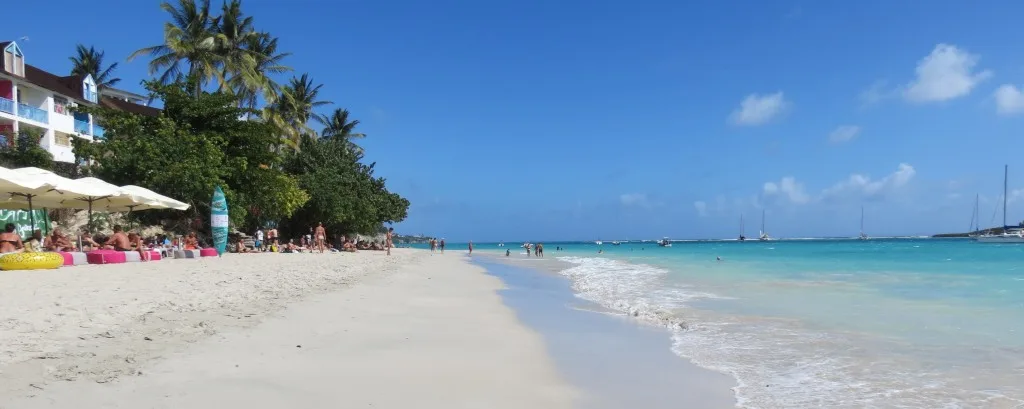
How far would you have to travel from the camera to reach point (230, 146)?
21859 mm

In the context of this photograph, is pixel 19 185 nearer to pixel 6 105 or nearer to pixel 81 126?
pixel 6 105

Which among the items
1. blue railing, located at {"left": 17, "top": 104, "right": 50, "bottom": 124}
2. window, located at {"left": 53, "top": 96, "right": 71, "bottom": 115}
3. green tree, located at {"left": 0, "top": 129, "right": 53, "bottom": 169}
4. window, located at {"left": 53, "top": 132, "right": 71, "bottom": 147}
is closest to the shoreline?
green tree, located at {"left": 0, "top": 129, "right": 53, "bottom": 169}

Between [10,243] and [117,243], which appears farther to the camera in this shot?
[117,243]

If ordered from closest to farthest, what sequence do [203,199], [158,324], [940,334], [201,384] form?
[201,384], [158,324], [940,334], [203,199]

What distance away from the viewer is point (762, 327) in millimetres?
8203

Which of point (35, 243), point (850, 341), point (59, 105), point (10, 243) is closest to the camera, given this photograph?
point (850, 341)

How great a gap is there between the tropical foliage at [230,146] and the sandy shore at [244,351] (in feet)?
35.6

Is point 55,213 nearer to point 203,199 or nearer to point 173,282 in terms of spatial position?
point 203,199

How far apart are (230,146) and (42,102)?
14888 mm

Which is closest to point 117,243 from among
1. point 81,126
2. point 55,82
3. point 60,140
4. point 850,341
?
point 850,341

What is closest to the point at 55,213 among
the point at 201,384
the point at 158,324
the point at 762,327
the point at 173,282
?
the point at 173,282

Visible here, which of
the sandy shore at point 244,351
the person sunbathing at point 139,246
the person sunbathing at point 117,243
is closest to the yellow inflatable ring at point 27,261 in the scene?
the sandy shore at point 244,351

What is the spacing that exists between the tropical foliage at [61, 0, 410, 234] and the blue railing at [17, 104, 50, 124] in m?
3.90

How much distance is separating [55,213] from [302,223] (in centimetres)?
1297
